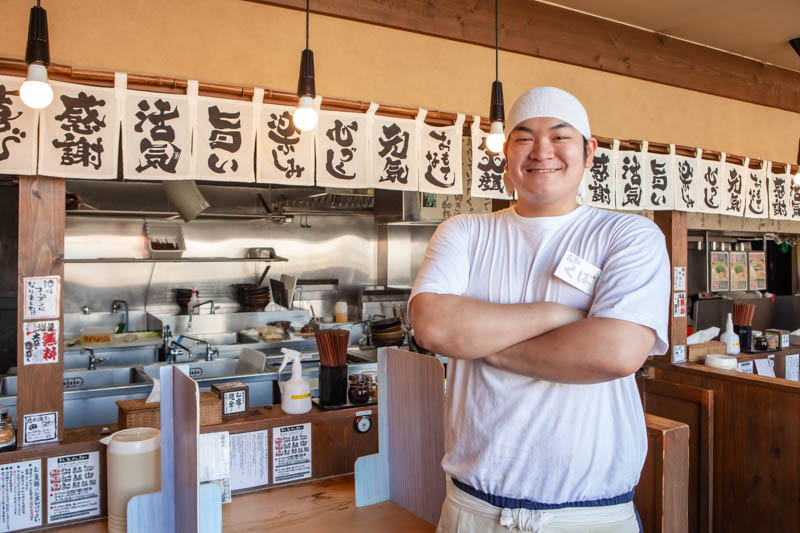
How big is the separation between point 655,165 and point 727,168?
943mm

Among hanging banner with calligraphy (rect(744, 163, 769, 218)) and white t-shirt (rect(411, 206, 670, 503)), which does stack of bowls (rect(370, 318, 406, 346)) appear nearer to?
hanging banner with calligraphy (rect(744, 163, 769, 218))

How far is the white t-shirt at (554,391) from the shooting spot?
1511 mm

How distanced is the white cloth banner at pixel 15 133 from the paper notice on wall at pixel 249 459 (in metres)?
1.54

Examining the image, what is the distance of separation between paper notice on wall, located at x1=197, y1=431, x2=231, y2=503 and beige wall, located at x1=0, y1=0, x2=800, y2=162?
73.7 inches

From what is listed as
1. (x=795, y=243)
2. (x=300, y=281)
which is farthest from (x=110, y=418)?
(x=795, y=243)

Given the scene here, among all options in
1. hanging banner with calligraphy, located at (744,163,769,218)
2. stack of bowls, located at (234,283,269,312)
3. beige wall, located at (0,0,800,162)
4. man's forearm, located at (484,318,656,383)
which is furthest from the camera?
stack of bowls, located at (234,283,269,312)

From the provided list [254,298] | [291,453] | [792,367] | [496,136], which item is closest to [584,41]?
[496,136]

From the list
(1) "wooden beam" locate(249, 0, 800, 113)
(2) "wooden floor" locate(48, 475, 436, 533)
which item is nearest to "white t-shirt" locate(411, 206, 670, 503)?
(2) "wooden floor" locate(48, 475, 436, 533)

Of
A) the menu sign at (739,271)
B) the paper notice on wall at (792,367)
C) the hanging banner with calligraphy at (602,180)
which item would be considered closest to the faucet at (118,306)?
the hanging banner with calligraphy at (602,180)

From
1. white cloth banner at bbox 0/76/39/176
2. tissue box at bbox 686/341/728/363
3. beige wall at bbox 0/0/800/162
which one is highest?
beige wall at bbox 0/0/800/162

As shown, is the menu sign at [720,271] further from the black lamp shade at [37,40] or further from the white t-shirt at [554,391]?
the black lamp shade at [37,40]

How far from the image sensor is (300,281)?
9.42 metres

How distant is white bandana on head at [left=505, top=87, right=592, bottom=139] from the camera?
1657 mm

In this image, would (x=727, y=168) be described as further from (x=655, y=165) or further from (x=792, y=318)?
(x=792, y=318)
